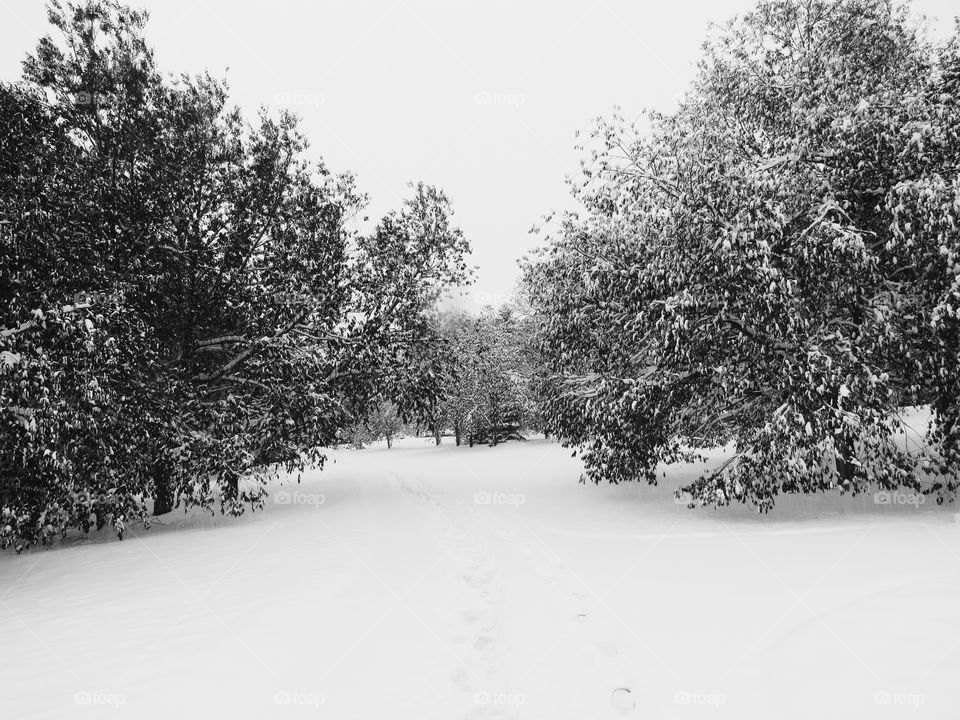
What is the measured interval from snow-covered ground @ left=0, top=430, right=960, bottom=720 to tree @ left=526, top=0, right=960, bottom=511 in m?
1.81

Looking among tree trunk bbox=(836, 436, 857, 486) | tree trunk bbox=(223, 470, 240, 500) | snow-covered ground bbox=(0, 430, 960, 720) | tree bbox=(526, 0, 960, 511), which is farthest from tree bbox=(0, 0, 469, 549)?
tree trunk bbox=(836, 436, 857, 486)

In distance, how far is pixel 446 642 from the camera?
15.9 feet

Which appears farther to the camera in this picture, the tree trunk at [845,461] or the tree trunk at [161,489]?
the tree trunk at [161,489]

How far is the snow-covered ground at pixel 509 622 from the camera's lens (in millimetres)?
3746

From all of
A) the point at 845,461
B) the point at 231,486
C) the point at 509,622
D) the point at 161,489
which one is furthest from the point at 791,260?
the point at 161,489

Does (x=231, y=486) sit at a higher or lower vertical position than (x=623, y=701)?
higher

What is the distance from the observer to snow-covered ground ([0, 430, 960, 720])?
375 cm

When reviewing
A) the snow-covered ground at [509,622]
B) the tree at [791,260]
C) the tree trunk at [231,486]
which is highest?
the tree at [791,260]

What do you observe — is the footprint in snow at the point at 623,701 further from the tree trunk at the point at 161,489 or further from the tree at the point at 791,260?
the tree trunk at the point at 161,489

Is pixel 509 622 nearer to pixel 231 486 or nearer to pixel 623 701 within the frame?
pixel 623 701

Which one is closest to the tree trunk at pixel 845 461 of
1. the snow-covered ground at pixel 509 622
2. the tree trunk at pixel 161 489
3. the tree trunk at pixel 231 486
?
the snow-covered ground at pixel 509 622

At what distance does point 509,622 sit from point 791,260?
703cm

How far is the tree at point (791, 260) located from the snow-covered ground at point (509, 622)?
1.81 m

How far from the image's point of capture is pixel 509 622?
206 inches
